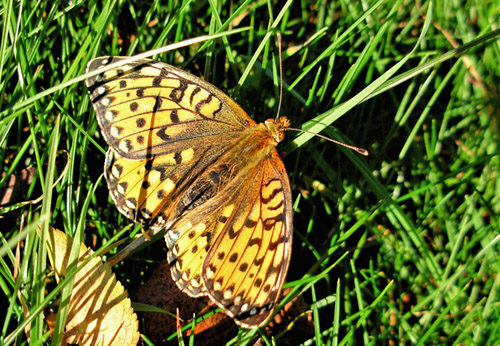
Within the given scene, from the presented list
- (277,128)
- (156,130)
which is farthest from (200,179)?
(277,128)

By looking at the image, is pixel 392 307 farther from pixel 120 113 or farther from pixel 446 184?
pixel 120 113

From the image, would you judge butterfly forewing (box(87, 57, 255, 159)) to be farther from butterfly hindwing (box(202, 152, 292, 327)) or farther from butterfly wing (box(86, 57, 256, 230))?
butterfly hindwing (box(202, 152, 292, 327))

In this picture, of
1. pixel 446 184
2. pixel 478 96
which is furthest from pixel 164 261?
pixel 478 96

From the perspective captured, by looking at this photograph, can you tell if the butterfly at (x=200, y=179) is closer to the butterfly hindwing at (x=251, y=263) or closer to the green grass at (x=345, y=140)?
the butterfly hindwing at (x=251, y=263)

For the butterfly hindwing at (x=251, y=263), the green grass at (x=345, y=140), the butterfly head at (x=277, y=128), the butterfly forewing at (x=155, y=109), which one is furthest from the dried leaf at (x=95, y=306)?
the butterfly head at (x=277, y=128)

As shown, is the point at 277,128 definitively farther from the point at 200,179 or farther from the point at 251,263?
the point at 251,263

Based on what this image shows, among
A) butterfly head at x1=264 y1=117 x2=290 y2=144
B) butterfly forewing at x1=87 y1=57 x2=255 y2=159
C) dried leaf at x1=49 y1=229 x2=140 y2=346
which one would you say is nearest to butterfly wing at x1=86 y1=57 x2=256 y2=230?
butterfly forewing at x1=87 y1=57 x2=255 y2=159
